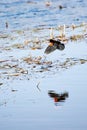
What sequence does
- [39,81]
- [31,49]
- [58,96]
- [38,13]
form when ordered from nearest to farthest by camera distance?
[58,96], [39,81], [31,49], [38,13]

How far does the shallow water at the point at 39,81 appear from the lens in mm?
11844

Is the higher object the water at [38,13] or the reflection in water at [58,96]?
the reflection in water at [58,96]

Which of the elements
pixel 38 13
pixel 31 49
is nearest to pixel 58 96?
pixel 31 49

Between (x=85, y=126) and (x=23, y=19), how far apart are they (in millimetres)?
23244

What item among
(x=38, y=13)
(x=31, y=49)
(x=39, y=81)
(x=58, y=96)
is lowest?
(x=38, y=13)

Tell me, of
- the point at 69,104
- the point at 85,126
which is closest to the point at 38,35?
the point at 69,104

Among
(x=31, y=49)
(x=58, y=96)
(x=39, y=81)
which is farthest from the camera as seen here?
(x=31, y=49)

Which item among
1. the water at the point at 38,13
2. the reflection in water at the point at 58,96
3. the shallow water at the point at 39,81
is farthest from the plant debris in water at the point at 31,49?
the water at the point at 38,13

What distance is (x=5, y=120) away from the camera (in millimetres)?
11992

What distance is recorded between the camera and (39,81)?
50.7ft

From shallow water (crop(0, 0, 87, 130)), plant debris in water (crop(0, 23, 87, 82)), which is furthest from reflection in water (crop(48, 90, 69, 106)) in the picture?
plant debris in water (crop(0, 23, 87, 82))

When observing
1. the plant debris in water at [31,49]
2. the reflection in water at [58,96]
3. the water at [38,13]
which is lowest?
the water at [38,13]

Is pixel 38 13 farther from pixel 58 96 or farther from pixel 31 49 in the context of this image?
pixel 58 96

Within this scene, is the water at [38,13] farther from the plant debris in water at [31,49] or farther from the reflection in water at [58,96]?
the reflection in water at [58,96]
